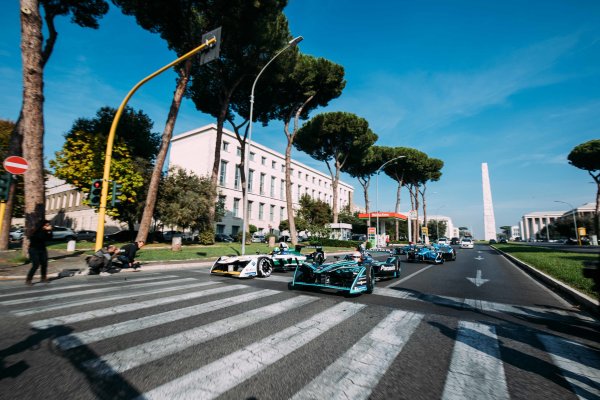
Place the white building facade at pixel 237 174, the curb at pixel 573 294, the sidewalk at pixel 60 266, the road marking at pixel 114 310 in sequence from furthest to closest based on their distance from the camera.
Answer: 1. the white building facade at pixel 237 174
2. the sidewalk at pixel 60 266
3. the curb at pixel 573 294
4. the road marking at pixel 114 310

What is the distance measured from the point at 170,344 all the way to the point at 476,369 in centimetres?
327

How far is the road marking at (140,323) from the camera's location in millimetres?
3205

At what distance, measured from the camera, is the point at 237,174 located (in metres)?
44.8

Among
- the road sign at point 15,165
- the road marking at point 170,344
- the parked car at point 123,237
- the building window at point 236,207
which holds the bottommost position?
the road marking at point 170,344

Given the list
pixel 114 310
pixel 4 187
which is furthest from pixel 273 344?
pixel 4 187

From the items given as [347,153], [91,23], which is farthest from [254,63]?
[347,153]

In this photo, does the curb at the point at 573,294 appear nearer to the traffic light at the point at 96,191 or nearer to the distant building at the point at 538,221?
the traffic light at the point at 96,191

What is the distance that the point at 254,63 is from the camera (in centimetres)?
2216

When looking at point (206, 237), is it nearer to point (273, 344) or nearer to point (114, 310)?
point (114, 310)

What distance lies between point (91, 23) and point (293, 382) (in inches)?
1008

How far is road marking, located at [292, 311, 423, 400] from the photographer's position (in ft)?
7.36

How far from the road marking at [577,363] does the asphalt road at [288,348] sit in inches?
0.7

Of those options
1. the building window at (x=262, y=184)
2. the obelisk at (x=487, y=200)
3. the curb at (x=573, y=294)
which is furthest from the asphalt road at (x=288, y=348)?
the obelisk at (x=487, y=200)

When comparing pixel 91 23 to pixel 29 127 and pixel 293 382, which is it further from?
pixel 293 382
